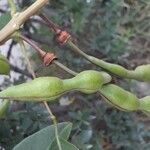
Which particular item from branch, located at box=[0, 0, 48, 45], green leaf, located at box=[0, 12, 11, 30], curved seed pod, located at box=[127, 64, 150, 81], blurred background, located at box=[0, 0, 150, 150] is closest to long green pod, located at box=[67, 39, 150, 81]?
curved seed pod, located at box=[127, 64, 150, 81]

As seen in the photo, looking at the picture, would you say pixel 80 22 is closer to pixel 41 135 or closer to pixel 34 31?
pixel 34 31

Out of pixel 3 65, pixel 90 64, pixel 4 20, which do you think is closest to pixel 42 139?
pixel 3 65

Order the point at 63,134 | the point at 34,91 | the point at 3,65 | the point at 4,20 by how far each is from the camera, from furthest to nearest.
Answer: the point at 4,20 < the point at 63,134 < the point at 3,65 < the point at 34,91

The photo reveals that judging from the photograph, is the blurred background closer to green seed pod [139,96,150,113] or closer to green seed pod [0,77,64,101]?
green seed pod [139,96,150,113]

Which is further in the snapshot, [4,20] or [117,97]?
[4,20]

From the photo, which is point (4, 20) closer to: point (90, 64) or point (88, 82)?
point (88, 82)

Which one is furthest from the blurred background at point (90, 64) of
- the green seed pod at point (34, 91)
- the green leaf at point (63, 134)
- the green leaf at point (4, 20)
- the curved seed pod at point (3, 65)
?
the green seed pod at point (34, 91)

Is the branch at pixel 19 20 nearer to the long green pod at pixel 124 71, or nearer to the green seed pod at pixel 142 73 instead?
the long green pod at pixel 124 71
